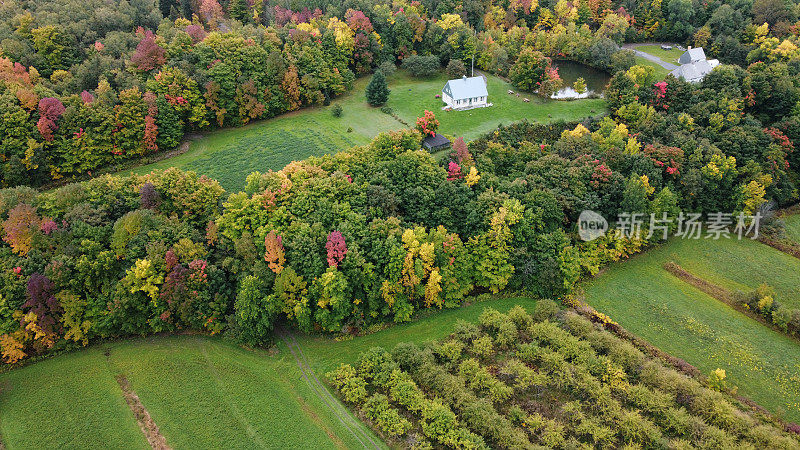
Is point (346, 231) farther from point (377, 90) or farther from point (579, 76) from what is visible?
point (579, 76)

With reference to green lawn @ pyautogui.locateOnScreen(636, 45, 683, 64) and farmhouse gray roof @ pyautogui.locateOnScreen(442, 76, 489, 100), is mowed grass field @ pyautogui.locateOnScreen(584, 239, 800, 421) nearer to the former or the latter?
farmhouse gray roof @ pyautogui.locateOnScreen(442, 76, 489, 100)

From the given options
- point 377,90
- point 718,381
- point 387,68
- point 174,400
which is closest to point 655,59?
point 387,68

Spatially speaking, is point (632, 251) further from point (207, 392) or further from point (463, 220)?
point (207, 392)

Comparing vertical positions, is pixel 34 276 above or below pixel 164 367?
above

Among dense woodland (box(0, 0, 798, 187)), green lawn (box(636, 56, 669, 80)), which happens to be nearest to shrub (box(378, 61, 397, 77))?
dense woodland (box(0, 0, 798, 187))

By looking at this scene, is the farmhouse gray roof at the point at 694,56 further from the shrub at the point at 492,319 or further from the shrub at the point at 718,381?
the shrub at the point at 492,319

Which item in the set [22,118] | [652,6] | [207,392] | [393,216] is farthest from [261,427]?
[652,6]
